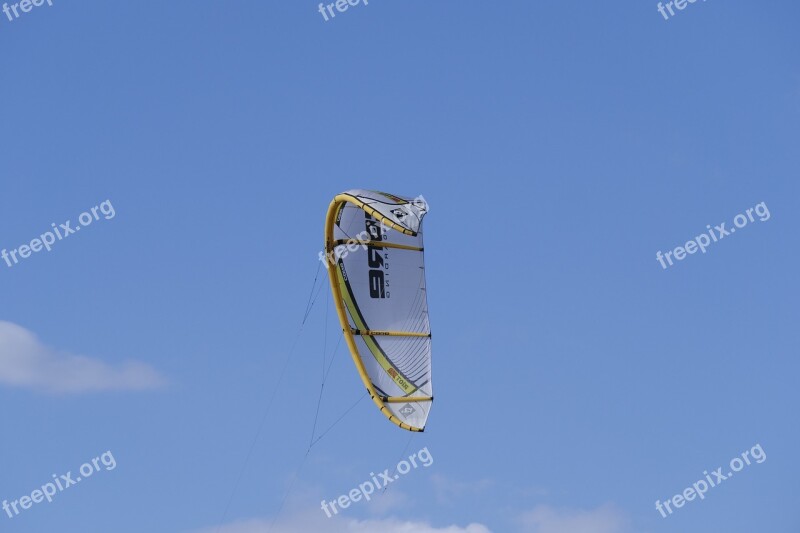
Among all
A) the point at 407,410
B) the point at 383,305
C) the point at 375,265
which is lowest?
the point at 407,410

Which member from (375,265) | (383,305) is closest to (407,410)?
(383,305)

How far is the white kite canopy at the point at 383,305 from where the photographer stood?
53812mm

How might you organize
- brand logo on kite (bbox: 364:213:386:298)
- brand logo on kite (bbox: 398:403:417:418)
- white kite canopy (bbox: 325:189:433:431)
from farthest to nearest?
1. brand logo on kite (bbox: 364:213:386:298)
2. white kite canopy (bbox: 325:189:433:431)
3. brand logo on kite (bbox: 398:403:417:418)

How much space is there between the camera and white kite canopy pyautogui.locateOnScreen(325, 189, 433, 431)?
177ft

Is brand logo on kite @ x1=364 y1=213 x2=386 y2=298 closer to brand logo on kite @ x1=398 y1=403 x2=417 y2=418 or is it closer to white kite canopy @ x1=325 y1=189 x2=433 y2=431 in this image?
white kite canopy @ x1=325 y1=189 x2=433 y2=431

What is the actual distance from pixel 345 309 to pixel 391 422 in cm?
560

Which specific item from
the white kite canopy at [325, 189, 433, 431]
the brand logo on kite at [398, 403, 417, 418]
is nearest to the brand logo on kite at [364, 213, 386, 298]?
the white kite canopy at [325, 189, 433, 431]

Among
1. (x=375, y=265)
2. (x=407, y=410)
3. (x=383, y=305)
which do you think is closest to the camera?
(x=407, y=410)

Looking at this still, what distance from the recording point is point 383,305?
55469mm

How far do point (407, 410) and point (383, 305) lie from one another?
5.06 meters

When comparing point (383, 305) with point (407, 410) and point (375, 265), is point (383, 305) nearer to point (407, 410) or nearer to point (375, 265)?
point (375, 265)

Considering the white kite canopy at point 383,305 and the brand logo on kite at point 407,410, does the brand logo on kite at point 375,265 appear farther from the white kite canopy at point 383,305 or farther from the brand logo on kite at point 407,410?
the brand logo on kite at point 407,410

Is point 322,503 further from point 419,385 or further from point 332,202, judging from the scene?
point 332,202

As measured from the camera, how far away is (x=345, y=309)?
5475cm
